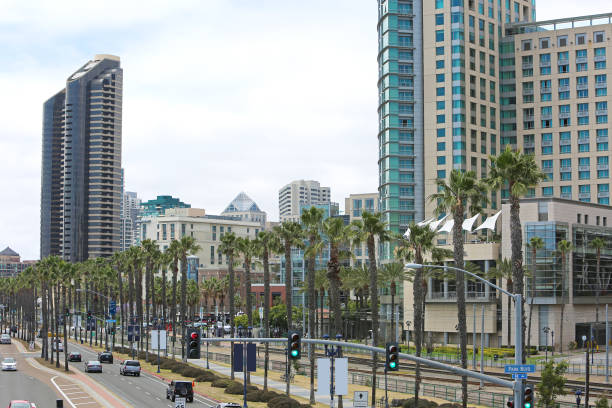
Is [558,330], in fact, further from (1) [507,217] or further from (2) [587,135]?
(2) [587,135]

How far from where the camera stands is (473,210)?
202ft

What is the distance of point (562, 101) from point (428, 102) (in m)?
30.4

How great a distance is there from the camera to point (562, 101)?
164750 millimetres

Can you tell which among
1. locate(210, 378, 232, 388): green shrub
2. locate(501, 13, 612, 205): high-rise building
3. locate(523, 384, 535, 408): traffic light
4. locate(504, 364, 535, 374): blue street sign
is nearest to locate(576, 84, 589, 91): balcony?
locate(501, 13, 612, 205): high-rise building

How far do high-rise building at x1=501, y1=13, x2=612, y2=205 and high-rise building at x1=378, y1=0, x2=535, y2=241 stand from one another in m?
11.9

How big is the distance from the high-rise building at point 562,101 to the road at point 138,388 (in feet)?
318

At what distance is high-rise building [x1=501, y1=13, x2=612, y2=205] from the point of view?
527 feet

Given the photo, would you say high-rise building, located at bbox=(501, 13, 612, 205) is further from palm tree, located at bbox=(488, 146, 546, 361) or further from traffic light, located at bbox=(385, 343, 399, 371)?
traffic light, located at bbox=(385, 343, 399, 371)

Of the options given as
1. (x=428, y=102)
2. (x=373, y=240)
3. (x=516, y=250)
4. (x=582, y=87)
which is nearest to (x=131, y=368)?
(x=373, y=240)

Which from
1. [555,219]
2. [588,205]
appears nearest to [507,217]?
[555,219]

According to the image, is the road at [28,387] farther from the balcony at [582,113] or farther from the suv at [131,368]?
the balcony at [582,113]

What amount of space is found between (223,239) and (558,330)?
4924 centimetres

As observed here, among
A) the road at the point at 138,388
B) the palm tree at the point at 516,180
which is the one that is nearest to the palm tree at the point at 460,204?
the palm tree at the point at 516,180

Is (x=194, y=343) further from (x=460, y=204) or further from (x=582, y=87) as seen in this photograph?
(x=582, y=87)
